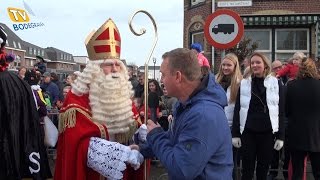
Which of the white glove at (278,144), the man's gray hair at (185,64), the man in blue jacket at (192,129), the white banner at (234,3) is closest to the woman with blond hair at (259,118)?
the white glove at (278,144)

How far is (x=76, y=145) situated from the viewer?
11.8 feet

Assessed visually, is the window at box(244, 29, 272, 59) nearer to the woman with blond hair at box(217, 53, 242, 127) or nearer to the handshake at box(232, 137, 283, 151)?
the woman with blond hair at box(217, 53, 242, 127)

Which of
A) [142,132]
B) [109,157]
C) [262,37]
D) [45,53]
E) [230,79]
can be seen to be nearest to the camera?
[109,157]

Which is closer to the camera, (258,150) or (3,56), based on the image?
(3,56)

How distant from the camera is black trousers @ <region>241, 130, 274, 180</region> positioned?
5.59m

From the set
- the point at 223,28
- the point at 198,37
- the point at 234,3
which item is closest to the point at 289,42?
the point at 234,3

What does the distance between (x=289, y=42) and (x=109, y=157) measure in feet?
A: 48.1

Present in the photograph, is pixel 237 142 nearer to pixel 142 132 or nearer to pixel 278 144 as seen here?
pixel 278 144

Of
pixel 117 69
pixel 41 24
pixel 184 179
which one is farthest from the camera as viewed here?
pixel 41 24

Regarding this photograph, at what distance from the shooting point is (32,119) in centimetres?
357

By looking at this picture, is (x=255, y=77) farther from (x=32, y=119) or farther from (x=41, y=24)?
(x=41, y=24)

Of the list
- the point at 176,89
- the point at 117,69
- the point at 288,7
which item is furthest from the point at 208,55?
the point at 176,89

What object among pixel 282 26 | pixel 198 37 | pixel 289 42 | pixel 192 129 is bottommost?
pixel 192 129

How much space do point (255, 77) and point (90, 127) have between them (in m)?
2.79
